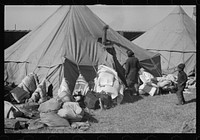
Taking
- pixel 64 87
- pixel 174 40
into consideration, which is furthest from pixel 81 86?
pixel 174 40

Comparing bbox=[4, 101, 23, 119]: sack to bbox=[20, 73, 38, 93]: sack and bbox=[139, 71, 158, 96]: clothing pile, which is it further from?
bbox=[139, 71, 158, 96]: clothing pile

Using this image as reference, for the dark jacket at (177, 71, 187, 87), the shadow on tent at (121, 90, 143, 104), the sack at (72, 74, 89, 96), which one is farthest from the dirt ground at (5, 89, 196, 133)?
the sack at (72, 74, 89, 96)

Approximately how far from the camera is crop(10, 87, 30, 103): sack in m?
7.82

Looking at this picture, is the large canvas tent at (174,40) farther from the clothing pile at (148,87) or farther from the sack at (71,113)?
the sack at (71,113)

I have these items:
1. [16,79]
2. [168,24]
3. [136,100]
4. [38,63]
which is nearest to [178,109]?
[136,100]

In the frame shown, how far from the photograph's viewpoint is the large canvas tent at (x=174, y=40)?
13.1 meters

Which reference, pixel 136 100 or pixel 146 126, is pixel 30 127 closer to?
pixel 146 126

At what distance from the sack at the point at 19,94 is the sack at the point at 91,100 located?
1595mm

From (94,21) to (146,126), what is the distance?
500 centimetres

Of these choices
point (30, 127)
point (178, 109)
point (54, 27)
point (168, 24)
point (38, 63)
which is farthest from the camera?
point (168, 24)

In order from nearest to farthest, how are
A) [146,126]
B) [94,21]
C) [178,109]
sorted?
[146,126]
[178,109]
[94,21]

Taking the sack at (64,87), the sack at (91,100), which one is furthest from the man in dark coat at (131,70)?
the sack at (64,87)

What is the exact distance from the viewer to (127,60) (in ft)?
29.2

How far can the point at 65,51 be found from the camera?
28.7ft
